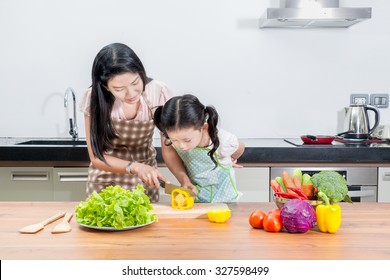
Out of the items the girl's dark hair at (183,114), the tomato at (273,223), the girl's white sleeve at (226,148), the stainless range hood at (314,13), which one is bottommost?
the tomato at (273,223)

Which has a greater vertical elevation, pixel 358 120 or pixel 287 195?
pixel 358 120

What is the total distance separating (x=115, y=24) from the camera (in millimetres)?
3203

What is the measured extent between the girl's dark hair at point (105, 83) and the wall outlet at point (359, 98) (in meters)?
1.77

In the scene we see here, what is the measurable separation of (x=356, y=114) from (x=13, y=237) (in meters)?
2.33

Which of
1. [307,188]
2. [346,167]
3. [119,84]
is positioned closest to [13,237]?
[119,84]

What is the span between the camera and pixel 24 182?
8.71 ft

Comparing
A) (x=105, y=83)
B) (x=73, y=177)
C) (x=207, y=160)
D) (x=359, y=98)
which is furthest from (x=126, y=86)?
(x=359, y=98)

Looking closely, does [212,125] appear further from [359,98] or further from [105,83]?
[359,98]

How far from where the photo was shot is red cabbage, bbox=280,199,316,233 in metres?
1.37

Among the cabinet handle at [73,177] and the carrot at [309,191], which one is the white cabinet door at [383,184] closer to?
the carrot at [309,191]

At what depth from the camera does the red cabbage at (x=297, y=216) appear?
1366 mm

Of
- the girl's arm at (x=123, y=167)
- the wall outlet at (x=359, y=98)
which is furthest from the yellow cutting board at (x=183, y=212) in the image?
the wall outlet at (x=359, y=98)

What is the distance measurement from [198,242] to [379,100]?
2331mm

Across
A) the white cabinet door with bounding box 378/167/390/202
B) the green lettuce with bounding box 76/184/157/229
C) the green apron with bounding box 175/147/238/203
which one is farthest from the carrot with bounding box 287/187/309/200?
the white cabinet door with bounding box 378/167/390/202
